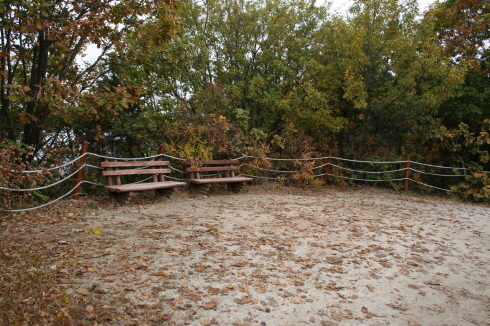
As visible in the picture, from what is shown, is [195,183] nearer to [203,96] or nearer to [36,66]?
[203,96]

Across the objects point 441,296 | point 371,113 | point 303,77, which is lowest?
point 441,296

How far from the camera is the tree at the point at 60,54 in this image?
654cm

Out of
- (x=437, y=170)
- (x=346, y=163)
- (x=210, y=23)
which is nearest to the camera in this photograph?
(x=210, y=23)

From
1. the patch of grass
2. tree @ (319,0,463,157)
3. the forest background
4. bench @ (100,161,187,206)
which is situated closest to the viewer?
the patch of grass

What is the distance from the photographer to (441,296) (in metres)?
4.12

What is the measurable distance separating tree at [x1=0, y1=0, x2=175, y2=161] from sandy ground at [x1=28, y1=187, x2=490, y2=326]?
217 cm

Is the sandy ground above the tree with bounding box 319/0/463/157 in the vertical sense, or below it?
below

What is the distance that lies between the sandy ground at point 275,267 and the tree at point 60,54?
2169 millimetres

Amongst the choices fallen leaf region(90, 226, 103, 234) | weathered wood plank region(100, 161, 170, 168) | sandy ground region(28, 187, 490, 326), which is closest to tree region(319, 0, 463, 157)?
sandy ground region(28, 187, 490, 326)

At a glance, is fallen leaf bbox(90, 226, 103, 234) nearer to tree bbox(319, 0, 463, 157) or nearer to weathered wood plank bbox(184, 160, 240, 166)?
weathered wood plank bbox(184, 160, 240, 166)

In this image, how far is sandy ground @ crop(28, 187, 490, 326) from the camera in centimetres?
Result: 359

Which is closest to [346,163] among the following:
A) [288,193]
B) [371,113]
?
[371,113]

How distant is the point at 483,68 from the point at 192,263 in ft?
42.5

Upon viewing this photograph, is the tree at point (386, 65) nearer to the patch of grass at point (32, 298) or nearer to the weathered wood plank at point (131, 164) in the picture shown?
the weathered wood plank at point (131, 164)
